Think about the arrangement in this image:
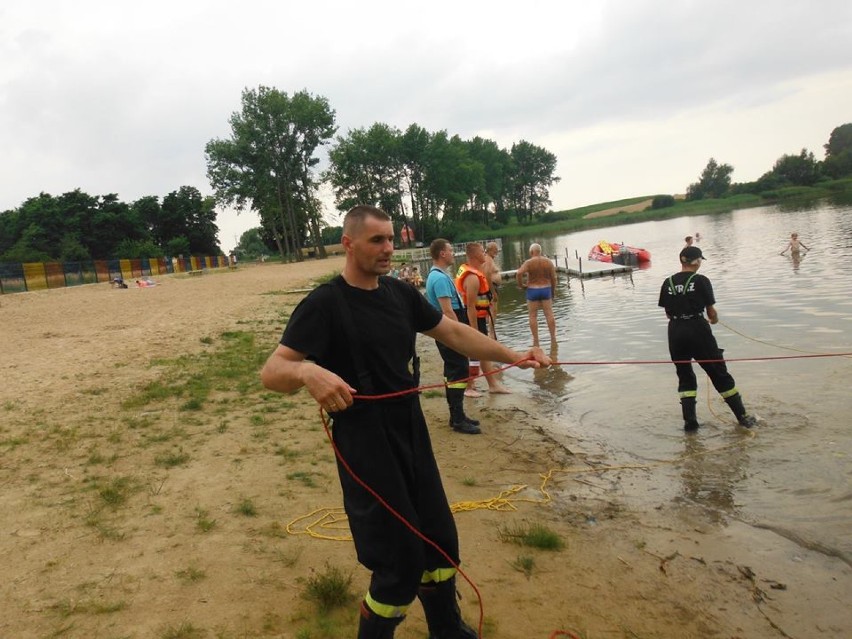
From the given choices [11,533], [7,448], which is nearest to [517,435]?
[11,533]

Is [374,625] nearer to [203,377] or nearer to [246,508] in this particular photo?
[246,508]

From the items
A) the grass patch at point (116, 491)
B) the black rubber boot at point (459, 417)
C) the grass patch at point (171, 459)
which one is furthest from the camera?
the black rubber boot at point (459, 417)

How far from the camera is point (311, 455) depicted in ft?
20.8

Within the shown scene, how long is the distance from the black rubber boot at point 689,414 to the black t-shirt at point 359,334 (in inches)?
200

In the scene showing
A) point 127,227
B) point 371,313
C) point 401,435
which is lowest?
point 401,435

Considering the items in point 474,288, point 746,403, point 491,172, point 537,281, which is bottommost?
point 746,403

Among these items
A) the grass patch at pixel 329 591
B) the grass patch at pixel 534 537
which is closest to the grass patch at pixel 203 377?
the grass patch at pixel 329 591

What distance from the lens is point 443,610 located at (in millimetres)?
3016

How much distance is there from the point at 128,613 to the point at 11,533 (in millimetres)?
1765

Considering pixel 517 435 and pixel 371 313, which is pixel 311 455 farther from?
pixel 371 313

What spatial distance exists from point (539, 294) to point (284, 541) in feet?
29.6

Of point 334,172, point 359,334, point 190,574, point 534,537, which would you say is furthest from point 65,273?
point 334,172

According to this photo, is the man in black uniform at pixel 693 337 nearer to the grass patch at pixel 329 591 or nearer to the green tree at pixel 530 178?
the grass patch at pixel 329 591

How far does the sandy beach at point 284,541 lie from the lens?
3434 millimetres
